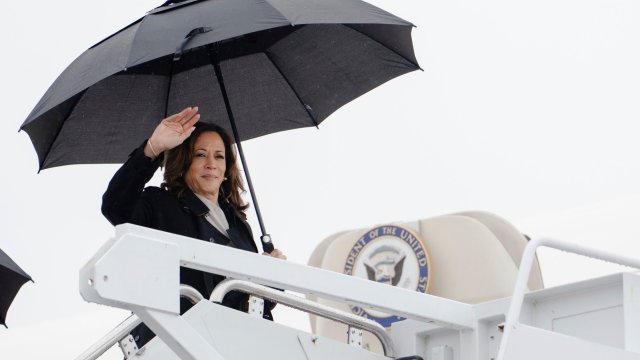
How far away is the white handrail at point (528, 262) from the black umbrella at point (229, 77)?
145 cm

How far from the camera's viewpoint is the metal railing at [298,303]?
3750 mm

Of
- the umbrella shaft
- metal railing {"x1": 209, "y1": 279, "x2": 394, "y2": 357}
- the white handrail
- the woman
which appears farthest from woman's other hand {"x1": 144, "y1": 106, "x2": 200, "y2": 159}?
the white handrail

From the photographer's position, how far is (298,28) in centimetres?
581

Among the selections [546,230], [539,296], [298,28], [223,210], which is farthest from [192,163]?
[546,230]

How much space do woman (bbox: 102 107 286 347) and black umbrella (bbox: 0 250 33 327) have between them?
8.34 feet

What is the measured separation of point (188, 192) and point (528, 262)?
170cm

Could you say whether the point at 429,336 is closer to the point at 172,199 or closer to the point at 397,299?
the point at 397,299

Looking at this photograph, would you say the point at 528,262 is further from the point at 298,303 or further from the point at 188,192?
the point at 188,192

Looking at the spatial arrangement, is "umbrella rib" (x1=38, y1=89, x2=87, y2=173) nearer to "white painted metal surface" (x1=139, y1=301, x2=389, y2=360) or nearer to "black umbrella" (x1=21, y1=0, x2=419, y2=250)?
"black umbrella" (x1=21, y1=0, x2=419, y2=250)

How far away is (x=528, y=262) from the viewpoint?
3559 millimetres

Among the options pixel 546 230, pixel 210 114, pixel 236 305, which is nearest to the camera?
pixel 236 305

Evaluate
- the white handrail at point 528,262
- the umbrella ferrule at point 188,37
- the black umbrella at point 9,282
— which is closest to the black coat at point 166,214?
the umbrella ferrule at point 188,37

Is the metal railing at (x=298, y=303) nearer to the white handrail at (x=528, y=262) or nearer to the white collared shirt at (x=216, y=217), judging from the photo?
the white handrail at (x=528, y=262)

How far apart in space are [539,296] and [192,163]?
1.67 metres
